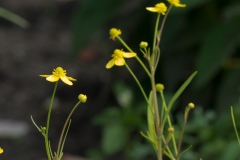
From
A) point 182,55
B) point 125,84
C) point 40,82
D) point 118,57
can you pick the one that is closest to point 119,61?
point 118,57

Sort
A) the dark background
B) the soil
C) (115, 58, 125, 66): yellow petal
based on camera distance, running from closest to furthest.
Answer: (115, 58, 125, 66): yellow petal, the dark background, the soil

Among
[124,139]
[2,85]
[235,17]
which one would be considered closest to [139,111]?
[124,139]

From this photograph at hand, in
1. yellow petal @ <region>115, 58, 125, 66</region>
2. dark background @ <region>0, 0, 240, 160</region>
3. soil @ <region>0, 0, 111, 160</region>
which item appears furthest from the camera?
soil @ <region>0, 0, 111, 160</region>

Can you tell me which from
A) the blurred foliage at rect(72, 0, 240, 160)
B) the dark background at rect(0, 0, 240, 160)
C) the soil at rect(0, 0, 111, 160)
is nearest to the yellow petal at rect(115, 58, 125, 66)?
the dark background at rect(0, 0, 240, 160)

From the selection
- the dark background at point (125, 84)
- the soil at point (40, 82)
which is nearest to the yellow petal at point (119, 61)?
the dark background at point (125, 84)

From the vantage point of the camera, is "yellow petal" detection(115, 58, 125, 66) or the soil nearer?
"yellow petal" detection(115, 58, 125, 66)

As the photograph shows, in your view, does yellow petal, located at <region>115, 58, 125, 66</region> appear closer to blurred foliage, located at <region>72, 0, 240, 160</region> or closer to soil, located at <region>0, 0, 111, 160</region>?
blurred foliage, located at <region>72, 0, 240, 160</region>

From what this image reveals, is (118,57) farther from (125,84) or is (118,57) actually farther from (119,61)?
(125,84)
